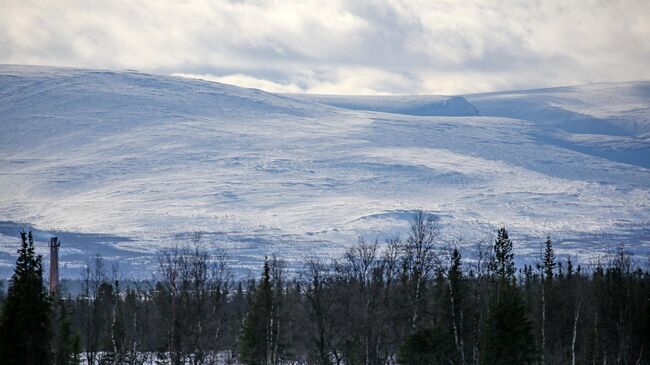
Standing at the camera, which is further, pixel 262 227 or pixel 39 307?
pixel 262 227

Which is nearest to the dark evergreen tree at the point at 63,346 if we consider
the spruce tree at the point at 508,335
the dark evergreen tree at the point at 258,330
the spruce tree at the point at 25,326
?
the spruce tree at the point at 25,326

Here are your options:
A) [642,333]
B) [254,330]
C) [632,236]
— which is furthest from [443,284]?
[632,236]

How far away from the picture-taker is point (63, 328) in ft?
159

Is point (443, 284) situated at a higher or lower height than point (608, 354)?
higher

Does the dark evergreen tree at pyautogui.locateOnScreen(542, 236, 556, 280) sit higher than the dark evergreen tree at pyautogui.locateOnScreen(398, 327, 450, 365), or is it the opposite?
the dark evergreen tree at pyautogui.locateOnScreen(542, 236, 556, 280)

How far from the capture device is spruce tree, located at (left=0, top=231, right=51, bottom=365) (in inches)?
1567

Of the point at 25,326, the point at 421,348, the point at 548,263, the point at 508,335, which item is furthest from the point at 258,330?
the point at 548,263

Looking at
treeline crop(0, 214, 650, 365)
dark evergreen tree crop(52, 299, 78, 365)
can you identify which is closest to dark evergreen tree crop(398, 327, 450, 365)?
treeline crop(0, 214, 650, 365)

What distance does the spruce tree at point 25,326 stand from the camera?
3981cm

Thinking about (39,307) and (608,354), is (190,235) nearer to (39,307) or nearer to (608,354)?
(608,354)

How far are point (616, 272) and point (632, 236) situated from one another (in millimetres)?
145355

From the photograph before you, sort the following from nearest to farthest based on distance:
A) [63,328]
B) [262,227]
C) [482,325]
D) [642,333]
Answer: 1. [63,328]
2. [482,325]
3. [642,333]
4. [262,227]

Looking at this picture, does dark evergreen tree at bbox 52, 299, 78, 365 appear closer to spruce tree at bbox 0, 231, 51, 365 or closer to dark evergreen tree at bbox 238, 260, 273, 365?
spruce tree at bbox 0, 231, 51, 365

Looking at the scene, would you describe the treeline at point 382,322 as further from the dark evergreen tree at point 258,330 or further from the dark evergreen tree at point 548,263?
the dark evergreen tree at point 548,263
